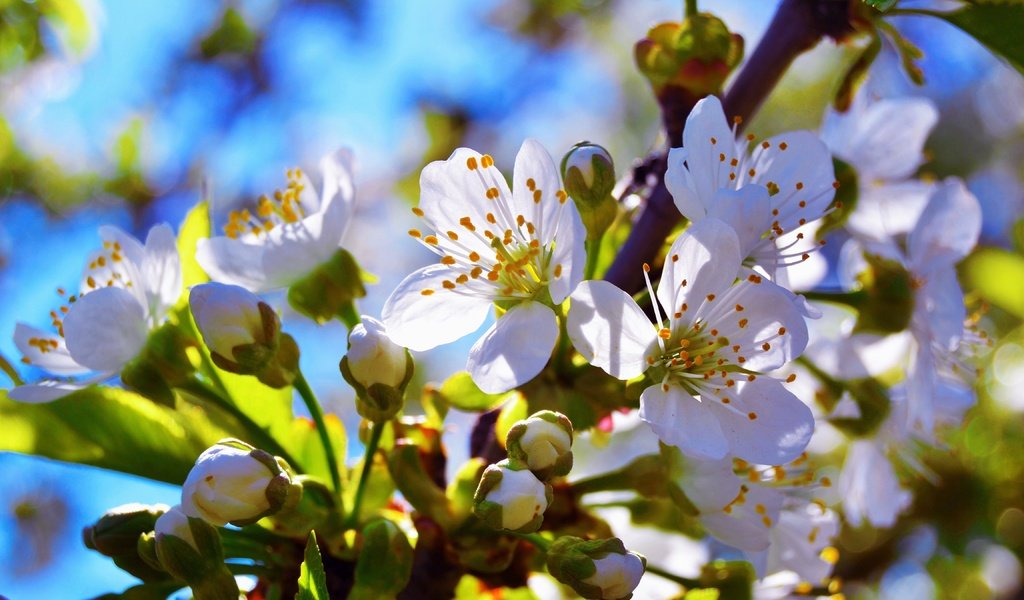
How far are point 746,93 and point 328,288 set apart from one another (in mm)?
665

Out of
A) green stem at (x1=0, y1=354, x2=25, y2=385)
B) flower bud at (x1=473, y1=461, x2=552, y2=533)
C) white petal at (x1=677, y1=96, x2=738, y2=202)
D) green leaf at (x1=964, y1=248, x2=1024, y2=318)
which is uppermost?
green stem at (x1=0, y1=354, x2=25, y2=385)

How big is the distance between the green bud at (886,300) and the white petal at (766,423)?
473mm

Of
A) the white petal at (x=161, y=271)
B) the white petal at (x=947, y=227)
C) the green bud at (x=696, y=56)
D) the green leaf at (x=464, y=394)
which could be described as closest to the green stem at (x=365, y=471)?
the green leaf at (x=464, y=394)

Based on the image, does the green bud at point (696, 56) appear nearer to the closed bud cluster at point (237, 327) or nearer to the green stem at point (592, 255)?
the green stem at point (592, 255)

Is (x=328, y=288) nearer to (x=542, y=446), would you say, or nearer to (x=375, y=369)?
(x=375, y=369)

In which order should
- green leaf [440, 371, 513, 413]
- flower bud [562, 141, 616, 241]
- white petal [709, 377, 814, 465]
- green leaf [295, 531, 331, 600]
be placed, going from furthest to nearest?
green leaf [440, 371, 513, 413] → flower bud [562, 141, 616, 241] → white petal [709, 377, 814, 465] → green leaf [295, 531, 331, 600]

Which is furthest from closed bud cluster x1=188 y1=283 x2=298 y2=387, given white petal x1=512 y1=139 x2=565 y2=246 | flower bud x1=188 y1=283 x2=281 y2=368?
white petal x1=512 y1=139 x2=565 y2=246

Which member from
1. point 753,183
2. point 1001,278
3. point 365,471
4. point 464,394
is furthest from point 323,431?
point 1001,278

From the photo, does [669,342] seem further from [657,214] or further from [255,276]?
[255,276]

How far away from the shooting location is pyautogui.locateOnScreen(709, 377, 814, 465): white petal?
3.56ft

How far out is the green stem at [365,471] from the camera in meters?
1.22

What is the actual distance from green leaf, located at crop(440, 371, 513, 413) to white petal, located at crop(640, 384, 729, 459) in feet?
0.85

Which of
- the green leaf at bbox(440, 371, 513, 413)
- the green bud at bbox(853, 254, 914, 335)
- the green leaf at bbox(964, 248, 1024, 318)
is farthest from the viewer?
the green leaf at bbox(964, 248, 1024, 318)

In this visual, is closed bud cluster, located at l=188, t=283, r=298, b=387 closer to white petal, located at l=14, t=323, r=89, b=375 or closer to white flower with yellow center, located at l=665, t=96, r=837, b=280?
white petal, located at l=14, t=323, r=89, b=375
